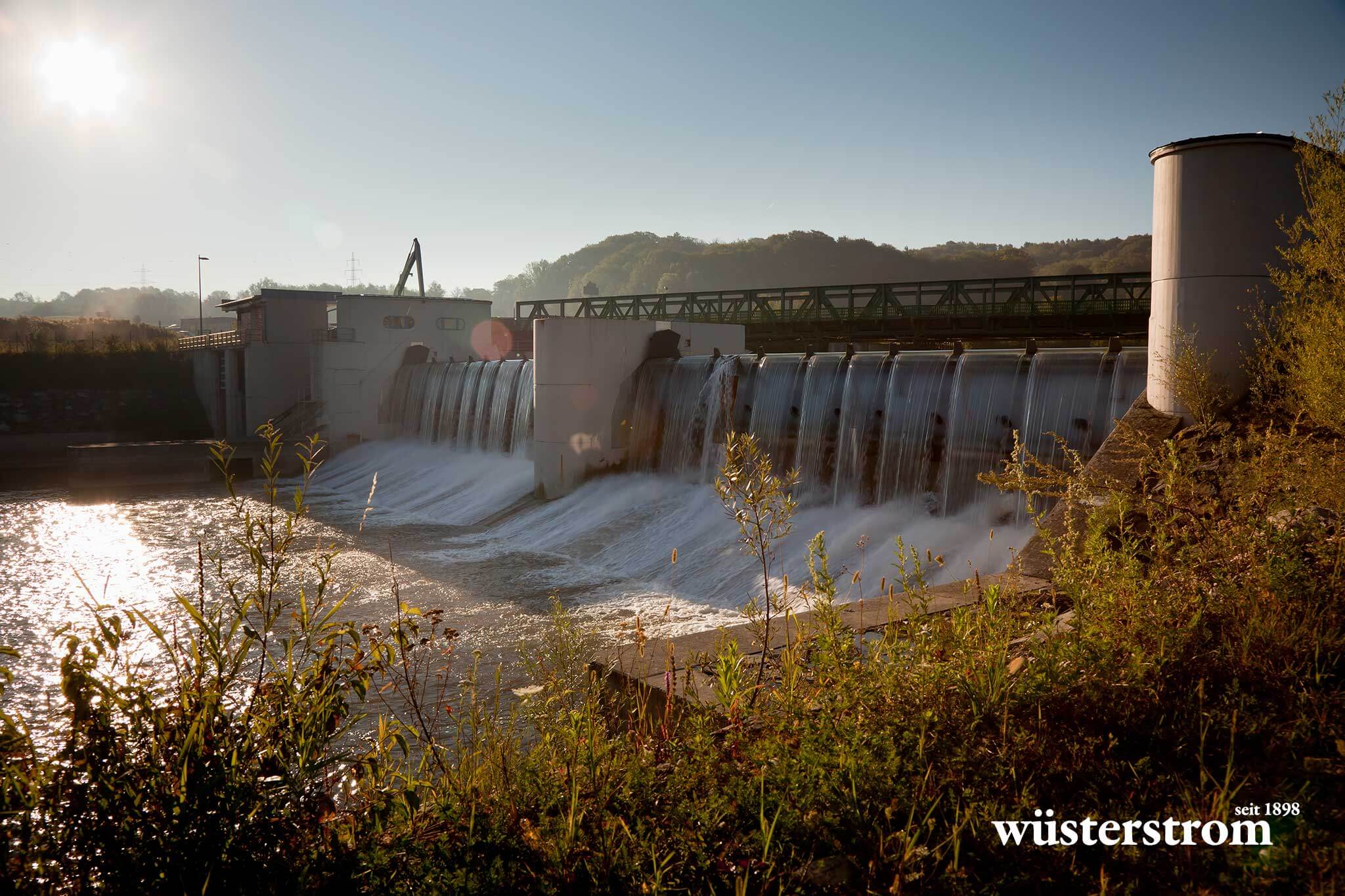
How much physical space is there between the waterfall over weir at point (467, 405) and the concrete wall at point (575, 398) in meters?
3.47

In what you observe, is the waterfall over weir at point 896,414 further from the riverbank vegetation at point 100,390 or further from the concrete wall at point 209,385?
the riverbank vegetation at point 100,390

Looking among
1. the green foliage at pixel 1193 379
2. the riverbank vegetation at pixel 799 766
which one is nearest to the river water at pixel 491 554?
the green foliage at pixel 1193 379

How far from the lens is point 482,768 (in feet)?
12.5

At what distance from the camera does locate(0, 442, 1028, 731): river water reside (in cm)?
1124

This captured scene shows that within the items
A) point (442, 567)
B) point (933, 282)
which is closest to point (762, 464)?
point (442, 567)

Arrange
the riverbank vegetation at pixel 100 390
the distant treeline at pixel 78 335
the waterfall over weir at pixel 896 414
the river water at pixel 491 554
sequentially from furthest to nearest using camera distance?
the distant treeline at pixel 78 335, the riverbank vegetation at pixel 100 390, the waterfall over weir at pixel 896 414, the river water at pixel 491 554

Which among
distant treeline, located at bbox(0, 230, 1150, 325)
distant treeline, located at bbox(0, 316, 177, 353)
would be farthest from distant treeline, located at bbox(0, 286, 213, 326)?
distant treeline, located at bbox(0, 316, 177, 353)

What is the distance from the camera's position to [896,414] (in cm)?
1402

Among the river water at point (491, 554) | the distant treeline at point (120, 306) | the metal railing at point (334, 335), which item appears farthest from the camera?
the distant treeline at point (120, 306)

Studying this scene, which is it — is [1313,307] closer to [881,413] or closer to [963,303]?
[881,413]

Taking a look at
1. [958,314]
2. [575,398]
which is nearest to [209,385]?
[575,398]

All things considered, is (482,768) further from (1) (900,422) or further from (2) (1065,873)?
(1) (900,422)

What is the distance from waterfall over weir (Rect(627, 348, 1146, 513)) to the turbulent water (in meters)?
0.03

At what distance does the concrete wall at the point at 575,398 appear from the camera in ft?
63.1
